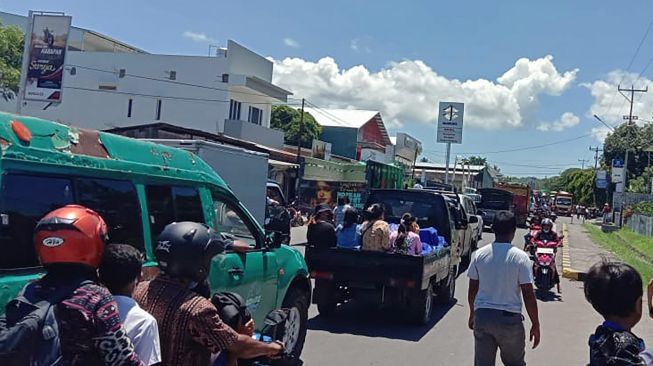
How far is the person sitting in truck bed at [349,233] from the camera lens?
397 inches

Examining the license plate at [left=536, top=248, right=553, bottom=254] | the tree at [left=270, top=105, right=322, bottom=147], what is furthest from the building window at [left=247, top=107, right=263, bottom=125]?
the license plate at [left=536, top=248, right=553, bottom=254]

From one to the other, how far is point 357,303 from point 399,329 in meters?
1.80

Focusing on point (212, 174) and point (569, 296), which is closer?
point (212, 174)

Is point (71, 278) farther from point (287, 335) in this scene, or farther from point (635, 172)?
point (635, 172)

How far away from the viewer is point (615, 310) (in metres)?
2.64

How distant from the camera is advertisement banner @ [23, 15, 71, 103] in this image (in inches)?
843

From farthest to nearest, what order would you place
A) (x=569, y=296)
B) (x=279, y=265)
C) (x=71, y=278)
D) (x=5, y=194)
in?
(x=569, y=296), (x=279, y=265), (x=5, y=194), (x=71, y=278)

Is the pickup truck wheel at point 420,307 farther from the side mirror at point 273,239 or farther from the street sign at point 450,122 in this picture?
the street sign at point 450,122

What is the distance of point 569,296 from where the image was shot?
44.4ft

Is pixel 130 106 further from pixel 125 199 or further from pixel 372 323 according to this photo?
pixel 125 199

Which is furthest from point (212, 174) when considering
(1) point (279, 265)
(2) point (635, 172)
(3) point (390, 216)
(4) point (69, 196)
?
(2) point (635, 172)

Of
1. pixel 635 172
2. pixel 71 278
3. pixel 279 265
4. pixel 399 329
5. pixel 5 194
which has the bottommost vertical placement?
pixel 399 329

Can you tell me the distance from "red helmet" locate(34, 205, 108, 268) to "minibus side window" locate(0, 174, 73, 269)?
3.93 feet

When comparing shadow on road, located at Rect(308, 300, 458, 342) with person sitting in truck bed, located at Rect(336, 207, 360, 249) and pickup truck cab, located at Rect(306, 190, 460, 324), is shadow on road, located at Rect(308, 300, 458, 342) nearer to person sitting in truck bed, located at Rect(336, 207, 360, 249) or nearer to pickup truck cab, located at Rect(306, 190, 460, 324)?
pickup truck cab, located at Rect(306, 190, 460, 324)
